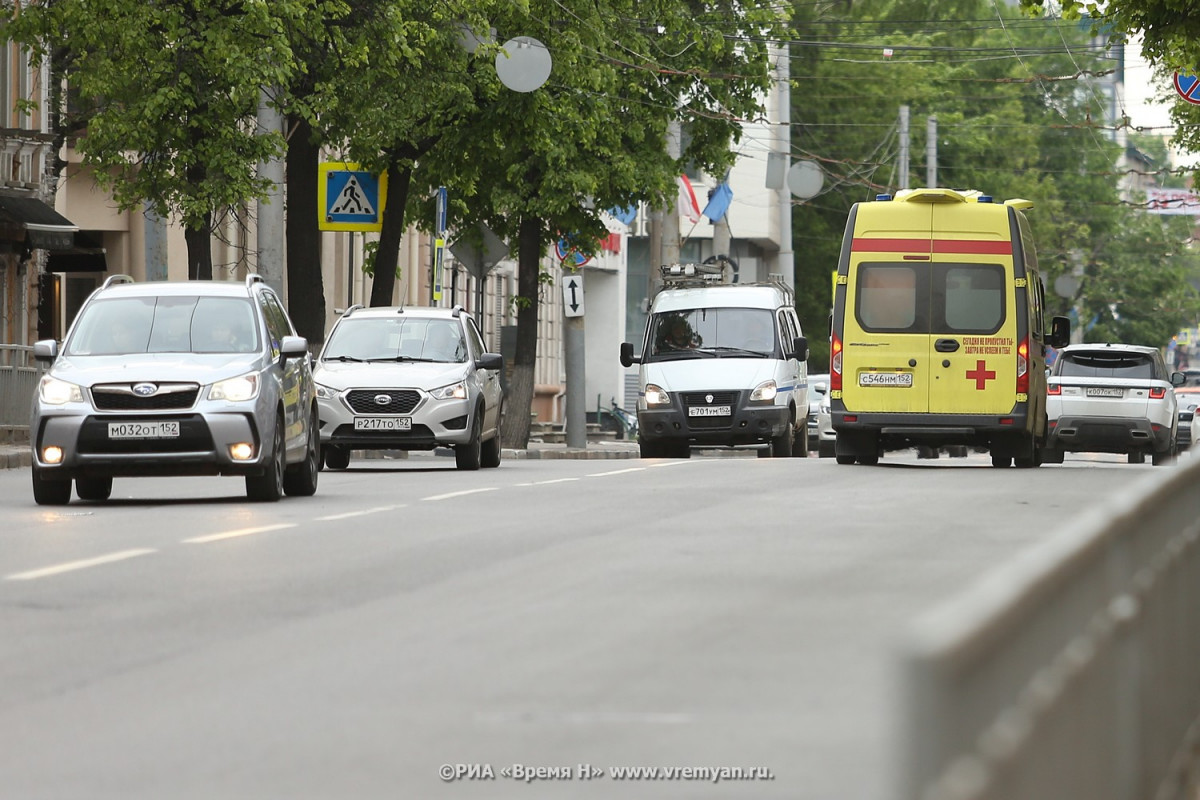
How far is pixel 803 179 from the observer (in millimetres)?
55250

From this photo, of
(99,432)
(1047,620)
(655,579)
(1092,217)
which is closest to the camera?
(1047,620)

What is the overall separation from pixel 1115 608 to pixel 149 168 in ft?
85.7

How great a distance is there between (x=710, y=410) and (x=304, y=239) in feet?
19.6

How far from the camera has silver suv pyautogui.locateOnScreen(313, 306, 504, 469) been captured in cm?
2709

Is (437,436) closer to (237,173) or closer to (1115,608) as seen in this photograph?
(237,173)

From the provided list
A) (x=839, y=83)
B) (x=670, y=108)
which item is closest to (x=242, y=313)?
(x=670, y=108)

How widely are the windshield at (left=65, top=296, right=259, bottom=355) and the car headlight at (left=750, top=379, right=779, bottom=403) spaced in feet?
48.1

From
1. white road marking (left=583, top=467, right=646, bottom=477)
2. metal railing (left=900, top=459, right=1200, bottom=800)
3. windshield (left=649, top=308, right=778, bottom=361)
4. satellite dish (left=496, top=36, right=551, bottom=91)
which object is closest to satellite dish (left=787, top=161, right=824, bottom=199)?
satellite dish (left=496, top=36, right=551, bottom=91)

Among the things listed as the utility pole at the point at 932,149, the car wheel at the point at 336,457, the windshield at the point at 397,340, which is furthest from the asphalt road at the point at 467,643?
the utility pole at the point at 932,149

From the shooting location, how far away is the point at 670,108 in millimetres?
41281

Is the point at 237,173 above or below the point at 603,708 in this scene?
above

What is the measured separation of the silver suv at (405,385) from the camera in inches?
1067

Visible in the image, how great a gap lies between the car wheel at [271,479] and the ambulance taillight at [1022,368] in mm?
9880

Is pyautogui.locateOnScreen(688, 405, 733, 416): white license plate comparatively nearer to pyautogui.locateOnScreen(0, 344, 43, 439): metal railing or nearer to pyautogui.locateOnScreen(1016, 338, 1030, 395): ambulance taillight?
pyautogui.locateOnScreen(1016, 338, 1030, 395): ambulance taillight
